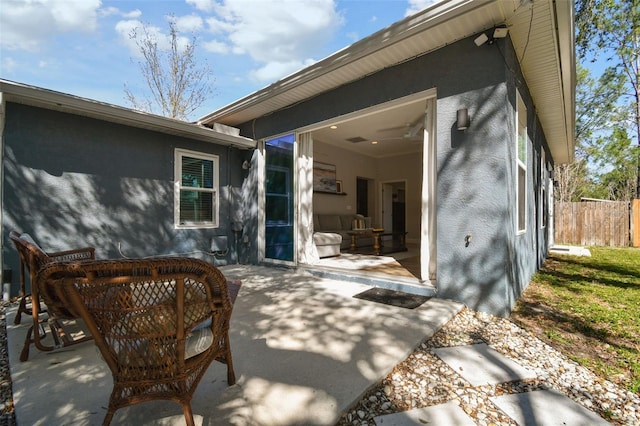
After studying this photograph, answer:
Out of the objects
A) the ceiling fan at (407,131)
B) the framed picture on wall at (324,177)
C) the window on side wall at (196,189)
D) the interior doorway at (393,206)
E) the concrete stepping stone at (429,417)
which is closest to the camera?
the concrete stepping stone at (429,417)

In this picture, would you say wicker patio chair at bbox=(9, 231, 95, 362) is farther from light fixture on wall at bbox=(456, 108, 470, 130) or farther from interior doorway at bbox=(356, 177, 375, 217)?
interior doorway at bbox=(356, 177, 375, 217)

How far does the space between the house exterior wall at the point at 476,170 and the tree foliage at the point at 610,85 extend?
8.73m

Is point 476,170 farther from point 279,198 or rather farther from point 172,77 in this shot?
point 172,77

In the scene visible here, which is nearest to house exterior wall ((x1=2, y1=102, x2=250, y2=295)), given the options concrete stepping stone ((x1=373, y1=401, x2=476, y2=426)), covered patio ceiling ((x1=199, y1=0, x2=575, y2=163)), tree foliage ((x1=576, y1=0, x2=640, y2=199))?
covered patio ceiling ((x1=199, y1=0, x2=575, y2=163))

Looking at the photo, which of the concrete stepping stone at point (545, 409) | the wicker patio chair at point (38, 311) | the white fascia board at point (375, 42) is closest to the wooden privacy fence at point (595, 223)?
the white fascia board at point (375, 42)

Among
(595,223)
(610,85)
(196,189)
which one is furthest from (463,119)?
(610,85)

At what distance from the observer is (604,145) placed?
50.3 feet

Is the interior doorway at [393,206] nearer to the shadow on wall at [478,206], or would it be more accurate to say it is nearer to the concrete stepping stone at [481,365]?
the shadow on wall at [478,206]

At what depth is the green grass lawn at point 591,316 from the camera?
2.11m

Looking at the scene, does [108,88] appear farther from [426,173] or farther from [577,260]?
[577,260]

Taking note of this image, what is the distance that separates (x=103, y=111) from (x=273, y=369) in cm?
393

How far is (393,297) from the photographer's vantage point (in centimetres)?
340

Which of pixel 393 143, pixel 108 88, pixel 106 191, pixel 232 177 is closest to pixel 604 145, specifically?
pixel 393 143

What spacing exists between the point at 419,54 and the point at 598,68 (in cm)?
1461
